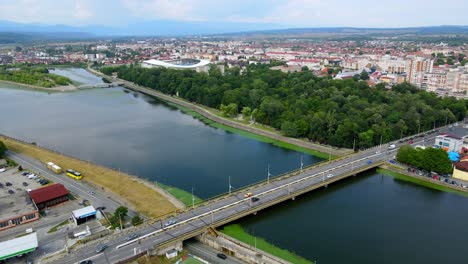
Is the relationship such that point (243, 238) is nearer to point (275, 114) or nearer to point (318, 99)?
point (275, 114)

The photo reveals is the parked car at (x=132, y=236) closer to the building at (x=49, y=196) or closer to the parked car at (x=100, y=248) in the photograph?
the parked car at (x=100, y=248)

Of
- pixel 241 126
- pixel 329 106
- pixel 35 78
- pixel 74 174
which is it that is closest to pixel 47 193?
pixel 74 174

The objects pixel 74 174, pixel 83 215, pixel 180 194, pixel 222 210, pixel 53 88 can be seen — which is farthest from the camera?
pixel 53 88

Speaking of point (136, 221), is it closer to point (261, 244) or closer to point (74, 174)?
point (261, 244)

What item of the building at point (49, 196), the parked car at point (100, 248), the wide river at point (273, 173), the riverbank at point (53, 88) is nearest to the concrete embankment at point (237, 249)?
the wide river at point (273, 173)

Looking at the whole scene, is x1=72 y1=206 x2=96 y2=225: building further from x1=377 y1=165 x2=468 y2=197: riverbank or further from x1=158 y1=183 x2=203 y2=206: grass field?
x1=377 y1=165 x2=468 y2=197: riverbank
